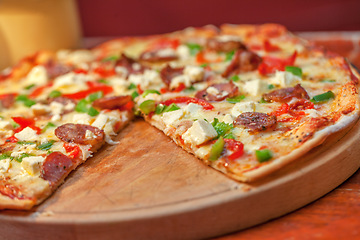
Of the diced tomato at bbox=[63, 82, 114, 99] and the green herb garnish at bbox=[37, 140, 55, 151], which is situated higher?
the diced tomato at bbox=[63, 82, 114, 99]

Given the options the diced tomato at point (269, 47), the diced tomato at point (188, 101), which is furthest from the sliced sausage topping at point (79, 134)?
the diced tomato at point (269, 47)

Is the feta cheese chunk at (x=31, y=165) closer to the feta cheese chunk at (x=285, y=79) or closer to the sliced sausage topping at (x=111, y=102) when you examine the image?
the sliced sausage topping at (x=111, y=102)

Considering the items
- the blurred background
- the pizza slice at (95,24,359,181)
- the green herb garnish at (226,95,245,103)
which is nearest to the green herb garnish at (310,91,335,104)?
the pizza slice at (95,24,359,181)

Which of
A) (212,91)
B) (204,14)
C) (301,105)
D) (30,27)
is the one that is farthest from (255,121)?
(204,14)

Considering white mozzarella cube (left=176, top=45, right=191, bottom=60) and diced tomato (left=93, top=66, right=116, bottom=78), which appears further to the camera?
white mozzarella cube (left=176, top=45, right=191, bottom=60)

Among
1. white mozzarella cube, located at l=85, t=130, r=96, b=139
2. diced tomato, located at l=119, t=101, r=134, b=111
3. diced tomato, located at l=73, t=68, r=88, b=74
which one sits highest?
diced tomato, located at l=73, t=68, r=88, b=74

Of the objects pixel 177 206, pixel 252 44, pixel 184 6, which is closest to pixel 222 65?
pixel 252 44

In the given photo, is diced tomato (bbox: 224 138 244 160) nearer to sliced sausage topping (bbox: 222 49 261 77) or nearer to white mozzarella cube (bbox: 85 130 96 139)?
white mozzarella cube (bbox: 85 130 96 139)
